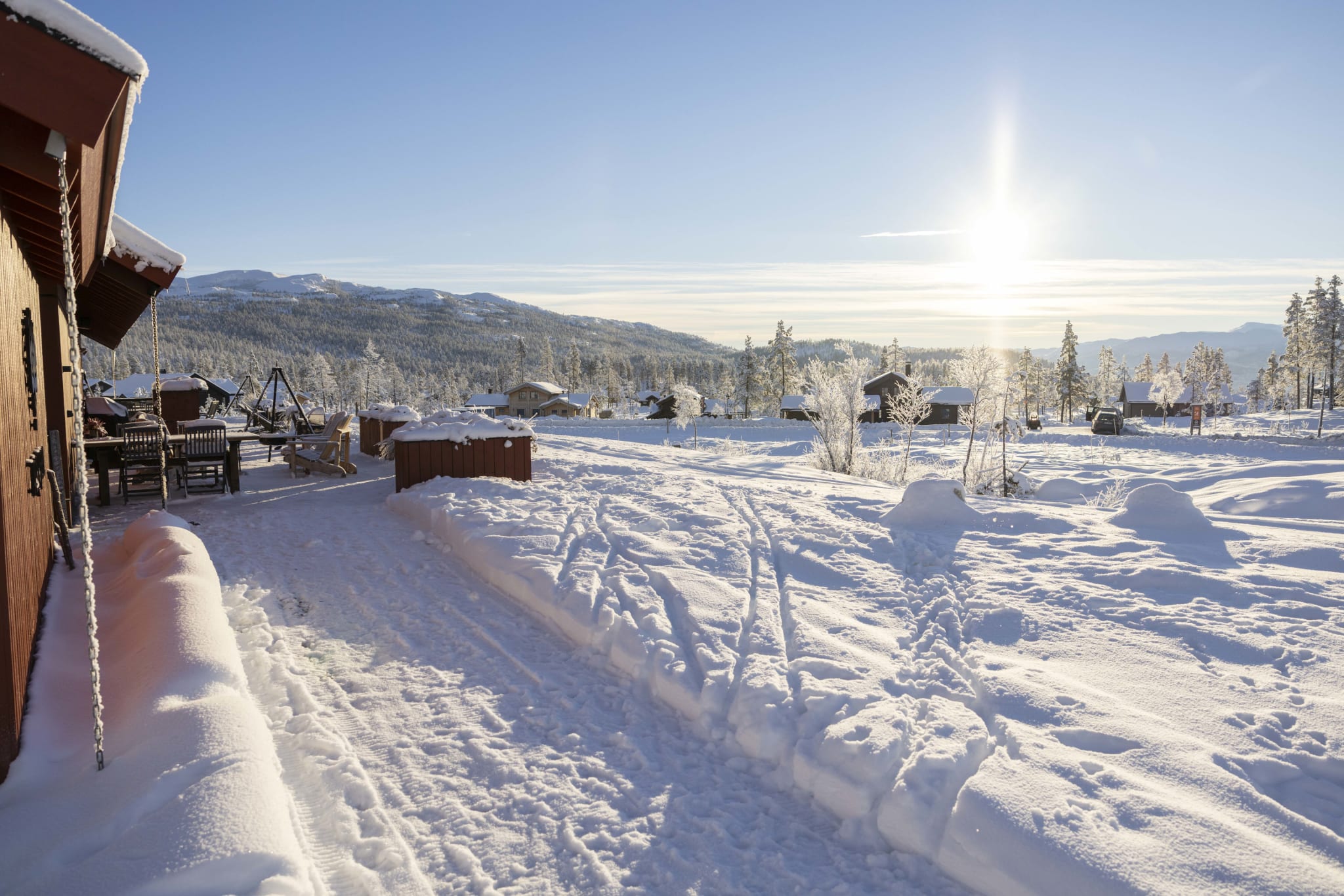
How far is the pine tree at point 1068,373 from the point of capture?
57.0 m

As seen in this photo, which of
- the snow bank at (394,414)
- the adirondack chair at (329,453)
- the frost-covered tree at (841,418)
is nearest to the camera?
the adirondack chair at (329,453)

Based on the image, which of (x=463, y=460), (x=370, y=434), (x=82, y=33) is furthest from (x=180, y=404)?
(x=82, y=33)

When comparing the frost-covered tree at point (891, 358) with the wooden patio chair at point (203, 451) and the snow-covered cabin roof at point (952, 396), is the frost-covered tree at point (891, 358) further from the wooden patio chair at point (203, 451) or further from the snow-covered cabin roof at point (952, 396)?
the wooden patio chair at point (203, 451)

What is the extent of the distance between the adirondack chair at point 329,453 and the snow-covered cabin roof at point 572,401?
53836mm

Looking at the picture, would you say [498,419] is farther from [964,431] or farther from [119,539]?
[964,431]

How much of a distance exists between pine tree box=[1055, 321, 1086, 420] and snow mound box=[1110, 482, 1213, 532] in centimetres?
5657

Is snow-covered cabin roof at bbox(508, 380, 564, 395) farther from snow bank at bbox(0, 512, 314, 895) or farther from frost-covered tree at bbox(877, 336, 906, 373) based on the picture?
snow bank at bbox(0, 512, 314, 895)

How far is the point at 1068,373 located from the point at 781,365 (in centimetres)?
2551

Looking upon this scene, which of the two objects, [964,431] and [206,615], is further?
[964,431]

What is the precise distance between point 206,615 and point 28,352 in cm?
236

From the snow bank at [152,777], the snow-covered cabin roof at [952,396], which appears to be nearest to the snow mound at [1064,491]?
the snow bank at [152,777]

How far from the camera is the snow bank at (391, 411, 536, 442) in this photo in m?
10.4

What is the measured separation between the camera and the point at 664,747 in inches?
155

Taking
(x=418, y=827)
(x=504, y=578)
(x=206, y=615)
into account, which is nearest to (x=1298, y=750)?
(x=418, y=827)
